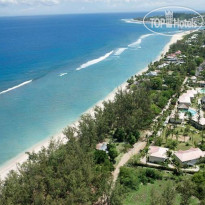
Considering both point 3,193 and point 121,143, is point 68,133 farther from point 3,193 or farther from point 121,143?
point 3,193

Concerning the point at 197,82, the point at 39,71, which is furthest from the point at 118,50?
the point at 197,82

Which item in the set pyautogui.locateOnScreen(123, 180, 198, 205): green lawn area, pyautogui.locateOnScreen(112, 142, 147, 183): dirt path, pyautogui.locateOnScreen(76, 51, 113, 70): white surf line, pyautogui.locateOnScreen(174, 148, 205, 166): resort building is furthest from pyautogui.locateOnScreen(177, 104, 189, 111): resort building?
pyautogui.locateOnScreen(76, 51, 113, 70): white surf line

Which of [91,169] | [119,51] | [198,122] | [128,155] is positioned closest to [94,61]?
[119,51]

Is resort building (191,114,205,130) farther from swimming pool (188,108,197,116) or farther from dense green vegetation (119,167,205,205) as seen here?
dense green vegetation (119,167,205,205)

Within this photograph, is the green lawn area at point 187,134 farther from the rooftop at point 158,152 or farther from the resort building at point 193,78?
the resort building at point 193,78

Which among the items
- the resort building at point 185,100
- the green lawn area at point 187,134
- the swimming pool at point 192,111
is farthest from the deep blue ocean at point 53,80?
the swimming pool at point 192,111

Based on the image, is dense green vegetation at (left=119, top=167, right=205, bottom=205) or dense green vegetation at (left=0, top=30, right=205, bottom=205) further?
dense green vegetation at (left=119, top=167, right=205, bottom=205)
